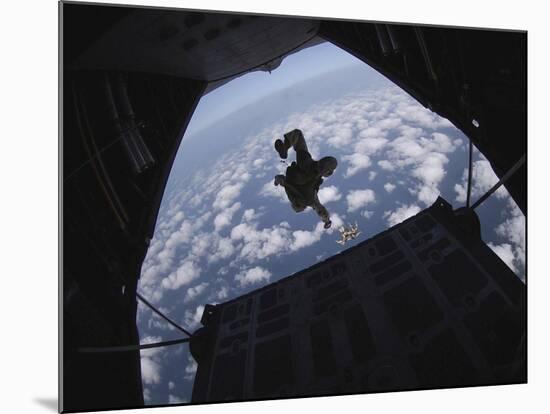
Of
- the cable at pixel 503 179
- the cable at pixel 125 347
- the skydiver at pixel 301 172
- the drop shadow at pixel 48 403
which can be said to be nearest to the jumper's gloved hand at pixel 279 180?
the skydiver at pixel 301 172

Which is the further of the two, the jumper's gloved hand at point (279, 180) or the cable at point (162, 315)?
the jumper's gloved hand at point (279, 180)

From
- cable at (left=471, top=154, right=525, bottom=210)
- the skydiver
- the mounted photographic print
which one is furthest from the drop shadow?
cable at (left=471, top=154, right=525, bottom=210)

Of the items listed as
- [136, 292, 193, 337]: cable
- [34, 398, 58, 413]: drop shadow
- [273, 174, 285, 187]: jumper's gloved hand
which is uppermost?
[273, 174, 285, 187]: jumper's gloved hand

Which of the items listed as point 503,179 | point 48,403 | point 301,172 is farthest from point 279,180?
point 48,403

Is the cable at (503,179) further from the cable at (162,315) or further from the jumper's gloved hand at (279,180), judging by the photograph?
the cable at (162,315)

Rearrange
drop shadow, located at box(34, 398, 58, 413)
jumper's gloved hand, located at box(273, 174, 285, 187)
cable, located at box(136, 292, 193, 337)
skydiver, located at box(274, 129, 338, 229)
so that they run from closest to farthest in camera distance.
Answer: drop shadow, located at box(34, 398, 58, 413)
cable, located at box(136, 292, 193, 337)
skydiver, located at box(274, 129, 338, 229)
jumper's gloved hand, located at box(273, 174, 285, 187)

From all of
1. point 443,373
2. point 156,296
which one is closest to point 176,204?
point 156,296

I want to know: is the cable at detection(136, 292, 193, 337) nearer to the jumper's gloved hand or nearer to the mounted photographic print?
the mounted photographic print
